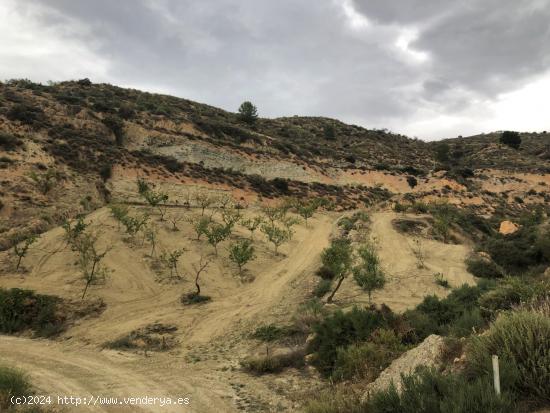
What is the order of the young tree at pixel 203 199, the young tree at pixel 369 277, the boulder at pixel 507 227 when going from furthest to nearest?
the young tree at pixel 203 199
the boulder at pixel 507 227
the young tree at pixel 369 277

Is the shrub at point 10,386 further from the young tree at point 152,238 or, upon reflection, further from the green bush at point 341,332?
the young tree at point 152,238

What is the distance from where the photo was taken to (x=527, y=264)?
18422 mm

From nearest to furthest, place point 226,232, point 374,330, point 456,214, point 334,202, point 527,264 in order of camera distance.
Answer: point 374,330 < point 527,264 < point 226,232 < point 456,214 < point 334,202

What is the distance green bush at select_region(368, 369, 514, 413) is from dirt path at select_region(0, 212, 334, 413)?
359 centimetres

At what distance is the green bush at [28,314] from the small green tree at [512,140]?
293 feet

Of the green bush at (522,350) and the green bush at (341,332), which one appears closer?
the green bush at (522,350)

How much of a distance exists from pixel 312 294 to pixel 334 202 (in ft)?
89.5

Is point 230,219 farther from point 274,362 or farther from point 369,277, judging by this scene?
point 274,362

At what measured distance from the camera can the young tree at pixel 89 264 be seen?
15.4 m

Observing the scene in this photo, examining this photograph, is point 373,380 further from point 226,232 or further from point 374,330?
point 226,232

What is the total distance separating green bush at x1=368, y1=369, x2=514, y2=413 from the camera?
396 cm

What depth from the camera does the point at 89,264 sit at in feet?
55.8

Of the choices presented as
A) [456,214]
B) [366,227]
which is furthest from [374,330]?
[456,214]

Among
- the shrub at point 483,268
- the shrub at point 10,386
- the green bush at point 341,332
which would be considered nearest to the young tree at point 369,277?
the green bush at point 341,332
